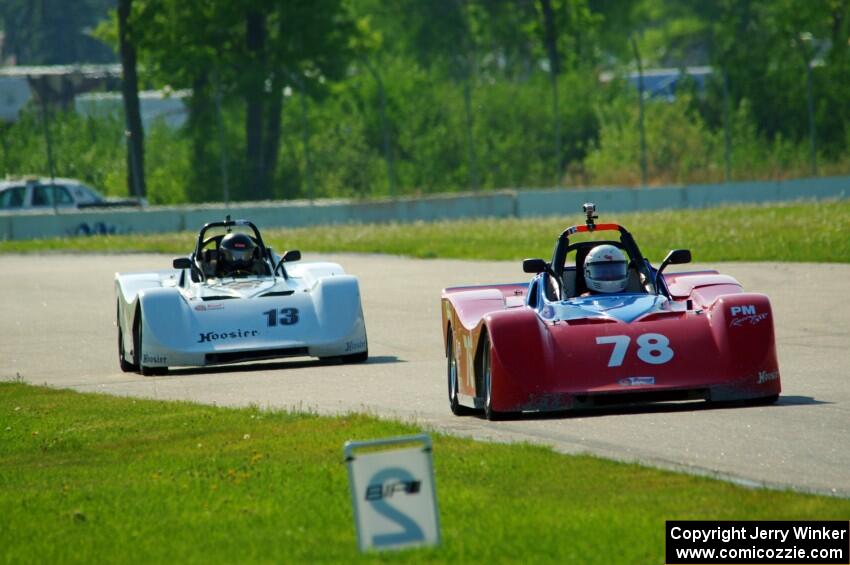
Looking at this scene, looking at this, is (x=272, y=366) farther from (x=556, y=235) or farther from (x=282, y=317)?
(x=556, y=235)

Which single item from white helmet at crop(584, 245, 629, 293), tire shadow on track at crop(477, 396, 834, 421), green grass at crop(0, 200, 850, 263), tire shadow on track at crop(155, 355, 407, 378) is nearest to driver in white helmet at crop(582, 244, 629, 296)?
white helmet at crop(584, 245, 629, 293)

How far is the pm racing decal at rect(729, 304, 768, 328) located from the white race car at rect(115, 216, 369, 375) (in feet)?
16.8

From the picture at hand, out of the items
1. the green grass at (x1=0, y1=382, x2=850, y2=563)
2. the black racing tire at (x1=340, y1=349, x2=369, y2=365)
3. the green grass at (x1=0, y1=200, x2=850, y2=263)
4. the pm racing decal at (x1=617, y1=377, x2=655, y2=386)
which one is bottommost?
the green grass at (x1=0, y1=200, x2=850, y2=263)

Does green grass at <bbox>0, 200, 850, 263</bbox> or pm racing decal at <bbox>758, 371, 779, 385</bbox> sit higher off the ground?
pm racing decal at <bbox>758, 371, 779, 385</bbox>

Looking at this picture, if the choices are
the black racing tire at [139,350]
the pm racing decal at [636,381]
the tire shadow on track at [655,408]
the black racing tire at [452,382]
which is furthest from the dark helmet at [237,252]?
the pm racing decal at [636,381]

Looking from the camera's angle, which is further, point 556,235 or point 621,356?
point 556,235

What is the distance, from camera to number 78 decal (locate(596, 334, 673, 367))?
1171cm

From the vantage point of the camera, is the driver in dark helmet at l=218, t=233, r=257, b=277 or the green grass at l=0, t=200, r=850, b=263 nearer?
the driver in dark helmet at l=218, t=233, r=257, b=277

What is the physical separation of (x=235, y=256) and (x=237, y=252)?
46 mm

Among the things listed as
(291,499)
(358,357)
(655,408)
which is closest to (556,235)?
(358,357)

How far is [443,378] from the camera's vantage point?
48.6ft

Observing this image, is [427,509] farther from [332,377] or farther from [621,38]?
[621,38]

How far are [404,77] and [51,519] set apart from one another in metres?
46.7

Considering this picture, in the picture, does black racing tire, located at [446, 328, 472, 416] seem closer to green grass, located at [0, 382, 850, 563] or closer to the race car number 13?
green grass, located at [0, 382, 850, 563]
